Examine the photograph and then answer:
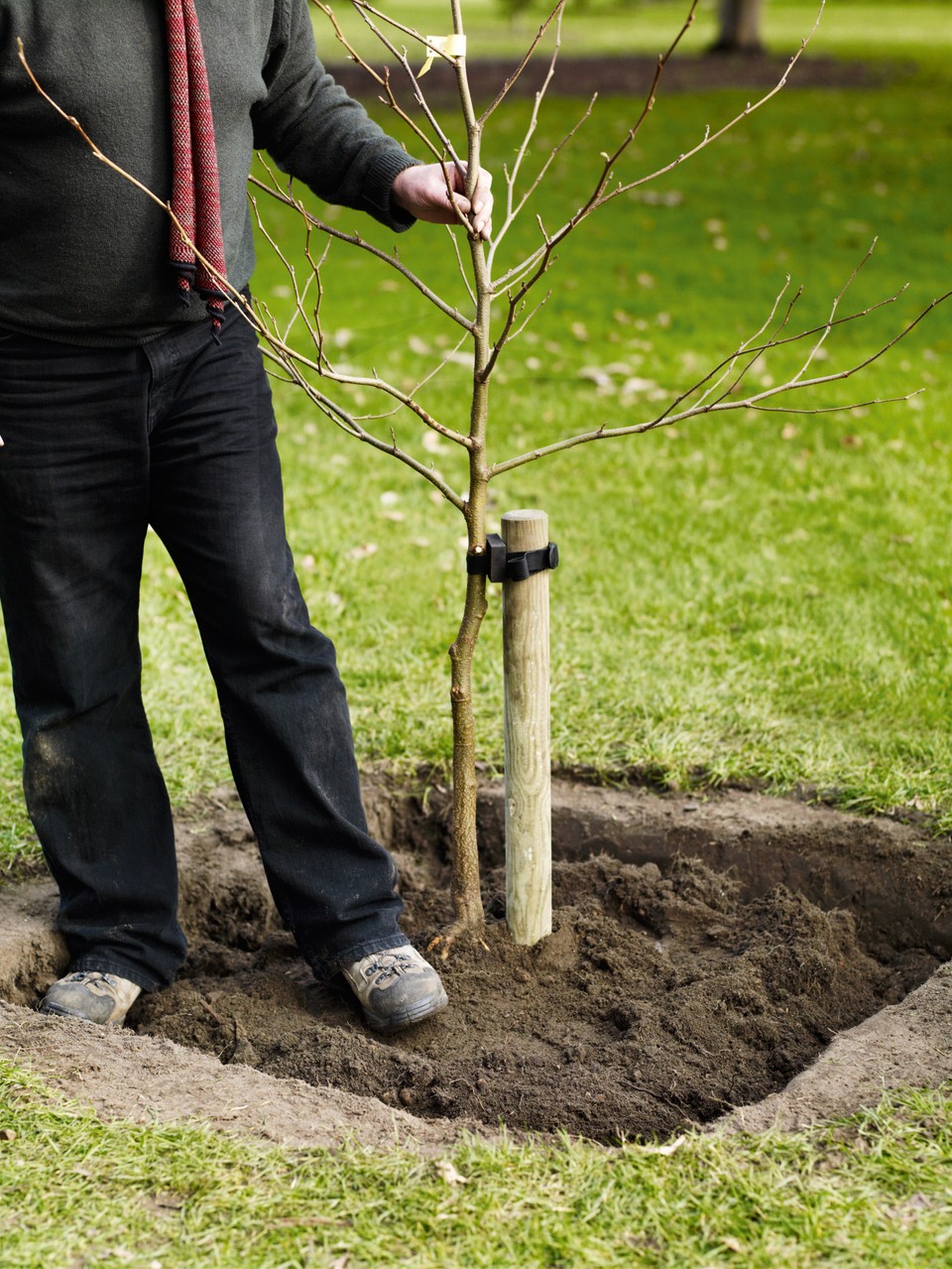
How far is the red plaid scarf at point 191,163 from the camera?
243 centimetres

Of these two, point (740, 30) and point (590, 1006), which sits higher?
point (740, 30)

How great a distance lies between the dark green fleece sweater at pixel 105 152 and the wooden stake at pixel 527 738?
828 millimetres

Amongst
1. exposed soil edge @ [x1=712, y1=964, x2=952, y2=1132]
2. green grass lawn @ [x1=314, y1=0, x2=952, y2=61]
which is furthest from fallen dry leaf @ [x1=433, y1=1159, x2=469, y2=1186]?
green grass lawn @ [x1=314, y1=0, x2=952, y2=61]

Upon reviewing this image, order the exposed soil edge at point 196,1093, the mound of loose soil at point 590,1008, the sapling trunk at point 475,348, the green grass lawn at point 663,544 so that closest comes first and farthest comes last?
1. the exposed soil edge at point 196,1093
2. the sapling trunk at point 475,348
3. the mound of loose soil at point 590,1008
4. the green grass lawn at point 663,544

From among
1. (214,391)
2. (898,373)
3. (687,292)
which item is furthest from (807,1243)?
(687,292)

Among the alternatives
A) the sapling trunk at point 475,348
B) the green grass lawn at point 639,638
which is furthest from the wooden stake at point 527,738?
the green grass lawn at point 639,638

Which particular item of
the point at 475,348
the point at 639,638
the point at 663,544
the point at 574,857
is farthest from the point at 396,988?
the point at 663,544

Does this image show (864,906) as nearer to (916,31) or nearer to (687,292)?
(687,292)

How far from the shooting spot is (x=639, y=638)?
462cm

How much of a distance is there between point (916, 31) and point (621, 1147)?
31199 mm

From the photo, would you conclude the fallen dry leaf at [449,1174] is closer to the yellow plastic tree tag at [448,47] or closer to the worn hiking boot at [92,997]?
the worn hiking boot at [92,997]

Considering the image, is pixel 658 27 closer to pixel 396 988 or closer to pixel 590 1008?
pixel 590 1008

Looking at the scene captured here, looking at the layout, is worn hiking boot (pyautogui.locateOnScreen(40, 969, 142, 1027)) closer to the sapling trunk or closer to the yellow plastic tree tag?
the sapling trunk

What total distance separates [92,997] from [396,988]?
662mm
